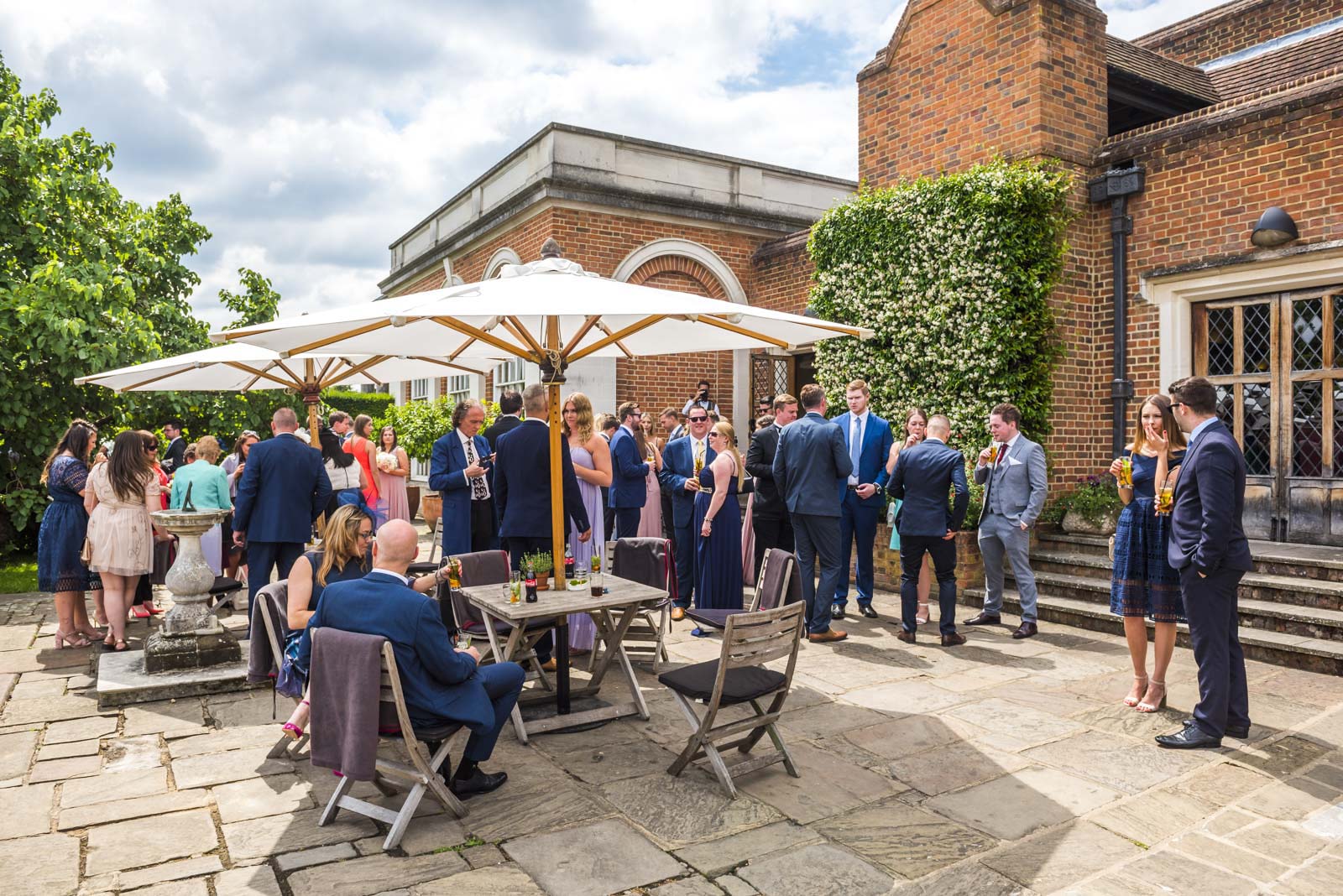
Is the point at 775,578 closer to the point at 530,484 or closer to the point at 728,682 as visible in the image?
the point at 728,682

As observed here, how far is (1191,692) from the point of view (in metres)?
5.57

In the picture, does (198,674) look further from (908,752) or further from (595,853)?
(908,752)

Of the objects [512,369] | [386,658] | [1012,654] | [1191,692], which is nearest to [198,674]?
[386,658]

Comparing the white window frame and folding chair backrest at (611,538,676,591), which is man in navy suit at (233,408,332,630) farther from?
the white window frame

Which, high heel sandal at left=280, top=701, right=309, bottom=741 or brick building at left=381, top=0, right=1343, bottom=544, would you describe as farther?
brick building at left=381, top=0, right=1343, bottom=544

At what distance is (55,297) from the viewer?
34.2ft

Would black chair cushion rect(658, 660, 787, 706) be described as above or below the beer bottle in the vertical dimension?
below

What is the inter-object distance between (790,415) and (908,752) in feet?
11.2

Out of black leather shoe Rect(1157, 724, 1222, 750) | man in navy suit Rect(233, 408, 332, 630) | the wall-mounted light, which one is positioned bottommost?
black leather shoe Rect(1157, 724, 1222, 750)

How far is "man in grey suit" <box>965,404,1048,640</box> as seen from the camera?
727 cm

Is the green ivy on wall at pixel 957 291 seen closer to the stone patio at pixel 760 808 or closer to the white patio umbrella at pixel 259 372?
the stone patio at pixel 760 808

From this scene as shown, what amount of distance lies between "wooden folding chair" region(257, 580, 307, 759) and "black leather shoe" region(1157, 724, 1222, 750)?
4.57 metres


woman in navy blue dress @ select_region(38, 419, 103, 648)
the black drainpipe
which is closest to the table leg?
woman in navy blue dress @ select_region(38, 419, 103, 648)

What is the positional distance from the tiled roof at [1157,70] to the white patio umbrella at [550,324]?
718 centimetres
